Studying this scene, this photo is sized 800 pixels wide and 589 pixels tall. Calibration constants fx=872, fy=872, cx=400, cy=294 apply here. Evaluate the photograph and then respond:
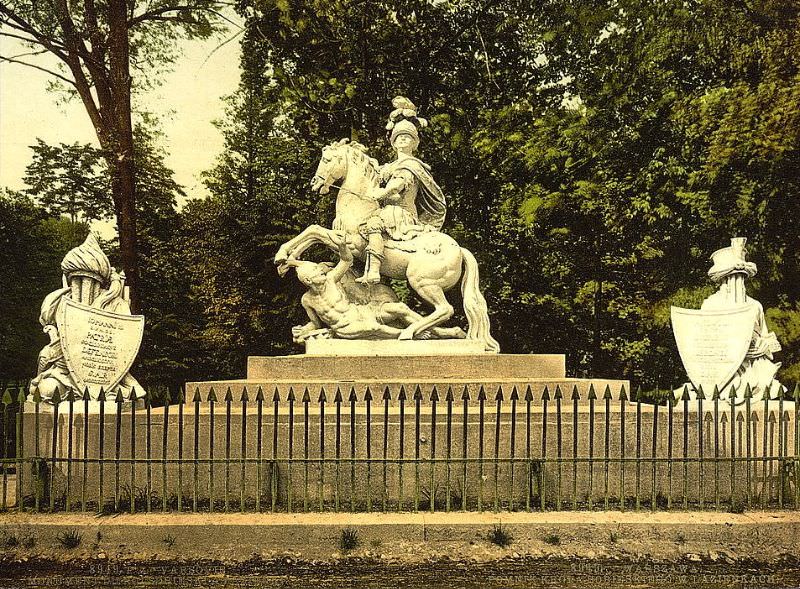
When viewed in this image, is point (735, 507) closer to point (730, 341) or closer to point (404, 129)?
point (730, 341)

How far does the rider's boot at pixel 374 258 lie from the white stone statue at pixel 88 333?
3.06m

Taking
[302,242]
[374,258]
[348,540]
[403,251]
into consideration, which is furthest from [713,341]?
[302,242]

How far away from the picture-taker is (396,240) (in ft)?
37.0

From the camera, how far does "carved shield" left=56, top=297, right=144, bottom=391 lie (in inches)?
338

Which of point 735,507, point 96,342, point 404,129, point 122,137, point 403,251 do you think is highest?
point 122,137

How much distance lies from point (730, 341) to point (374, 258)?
435cm

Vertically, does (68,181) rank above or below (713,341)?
above

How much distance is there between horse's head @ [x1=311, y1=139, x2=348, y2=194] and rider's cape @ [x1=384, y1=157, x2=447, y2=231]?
602 mm

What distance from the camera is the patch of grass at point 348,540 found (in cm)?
711

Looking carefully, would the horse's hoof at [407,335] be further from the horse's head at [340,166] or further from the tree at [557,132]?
the tree at [557,132]

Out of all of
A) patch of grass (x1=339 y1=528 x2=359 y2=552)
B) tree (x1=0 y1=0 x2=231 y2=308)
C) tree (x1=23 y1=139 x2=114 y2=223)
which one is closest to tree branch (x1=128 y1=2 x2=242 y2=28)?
tree (x1=0 y1=0 x2=231 y2=308)

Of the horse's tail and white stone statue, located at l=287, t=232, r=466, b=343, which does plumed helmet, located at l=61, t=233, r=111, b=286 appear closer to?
white stone statue, located at l=287, t=232, r=466, b=343

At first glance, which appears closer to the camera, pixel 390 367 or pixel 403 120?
pixel 390 367

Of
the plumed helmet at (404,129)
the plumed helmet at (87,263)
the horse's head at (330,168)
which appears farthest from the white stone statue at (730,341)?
the plumed helmet at (87,263)
